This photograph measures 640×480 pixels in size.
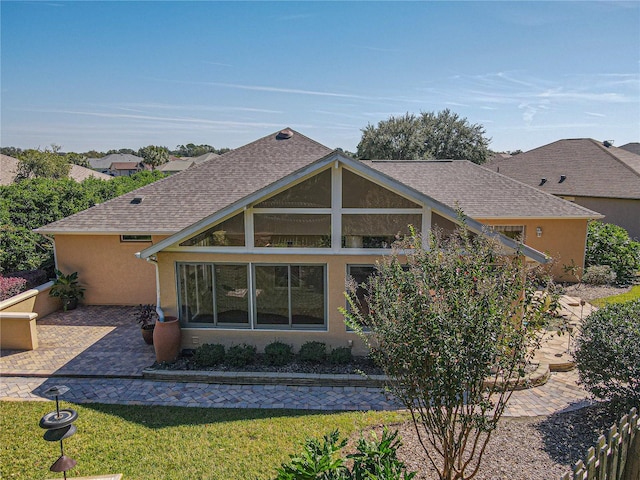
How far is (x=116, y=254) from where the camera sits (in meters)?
15.1

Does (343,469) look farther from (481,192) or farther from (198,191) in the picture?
(481,192)

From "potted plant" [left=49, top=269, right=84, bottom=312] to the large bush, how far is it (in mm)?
22022

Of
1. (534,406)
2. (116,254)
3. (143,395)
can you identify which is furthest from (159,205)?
(534,406)

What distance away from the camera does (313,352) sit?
32.7ft

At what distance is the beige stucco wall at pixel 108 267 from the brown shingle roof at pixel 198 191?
826 mm

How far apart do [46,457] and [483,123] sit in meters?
53.2

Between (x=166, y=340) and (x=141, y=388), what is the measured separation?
1.29 m

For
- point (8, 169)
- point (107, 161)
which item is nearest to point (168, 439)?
point (8, 169)

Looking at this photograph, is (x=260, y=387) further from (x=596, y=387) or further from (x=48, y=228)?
(x=48, y=228)

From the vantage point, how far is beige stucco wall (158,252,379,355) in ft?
33.5

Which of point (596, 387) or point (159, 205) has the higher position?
point (159, 205)

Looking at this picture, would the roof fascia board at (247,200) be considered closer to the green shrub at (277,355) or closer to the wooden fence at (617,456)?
the green shrub at (277,355)

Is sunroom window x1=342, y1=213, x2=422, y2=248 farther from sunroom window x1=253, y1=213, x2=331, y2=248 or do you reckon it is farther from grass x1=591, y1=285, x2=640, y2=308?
grass x1=591, y1=285, x2=640, y2=308

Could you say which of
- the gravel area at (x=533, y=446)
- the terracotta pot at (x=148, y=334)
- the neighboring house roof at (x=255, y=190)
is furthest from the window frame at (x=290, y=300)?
the neighboring house roof at (x=255, y=190)
